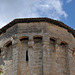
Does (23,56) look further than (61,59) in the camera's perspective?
No

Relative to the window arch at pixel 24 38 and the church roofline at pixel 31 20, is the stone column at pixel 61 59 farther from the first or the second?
the window arch at pixel 24 38

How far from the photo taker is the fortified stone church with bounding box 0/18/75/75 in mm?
14773

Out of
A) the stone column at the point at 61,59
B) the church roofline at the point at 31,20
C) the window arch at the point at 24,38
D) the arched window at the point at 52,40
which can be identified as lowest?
the stone column at the point at 61,59

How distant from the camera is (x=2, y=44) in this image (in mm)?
16312

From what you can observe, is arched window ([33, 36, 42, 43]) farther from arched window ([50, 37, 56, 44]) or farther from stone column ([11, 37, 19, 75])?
stone column ([11, 37, 19, 75])

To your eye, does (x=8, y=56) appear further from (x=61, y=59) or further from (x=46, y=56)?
(x=61, y=59)

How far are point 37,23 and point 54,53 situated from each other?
2106mm

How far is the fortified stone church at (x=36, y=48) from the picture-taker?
1477cm

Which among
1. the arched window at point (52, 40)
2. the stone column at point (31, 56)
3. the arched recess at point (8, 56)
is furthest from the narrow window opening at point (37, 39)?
the arched recess at point (8, 56)

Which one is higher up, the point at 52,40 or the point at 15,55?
the point at 52,40

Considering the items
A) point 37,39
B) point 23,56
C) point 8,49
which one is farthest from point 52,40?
point 8,49

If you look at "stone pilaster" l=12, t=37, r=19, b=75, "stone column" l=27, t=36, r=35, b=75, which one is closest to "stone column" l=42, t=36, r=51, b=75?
"stone column" l=27, t=36, r=35, b=75

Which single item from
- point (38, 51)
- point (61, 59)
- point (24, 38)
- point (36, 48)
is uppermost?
point (24, 38)

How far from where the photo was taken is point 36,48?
1529 cm
